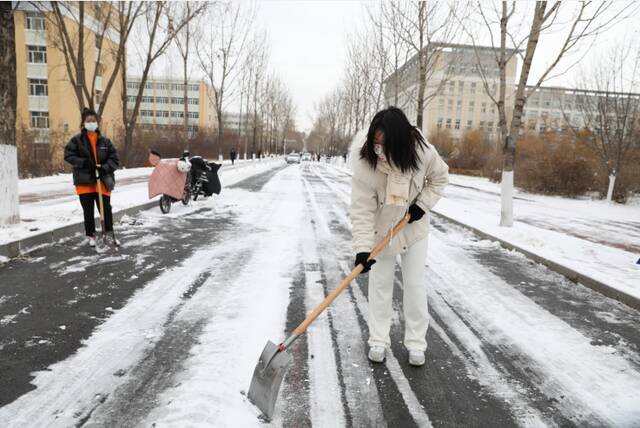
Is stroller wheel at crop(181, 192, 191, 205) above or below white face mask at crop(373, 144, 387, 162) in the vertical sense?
below

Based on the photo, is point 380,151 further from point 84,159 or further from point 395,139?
point 84,159

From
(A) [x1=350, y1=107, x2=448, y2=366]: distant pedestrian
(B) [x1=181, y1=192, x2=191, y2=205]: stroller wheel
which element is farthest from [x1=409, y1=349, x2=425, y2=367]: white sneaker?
(B) [x1=181, y1=192, x2=191, y2=205]: stroller wheel

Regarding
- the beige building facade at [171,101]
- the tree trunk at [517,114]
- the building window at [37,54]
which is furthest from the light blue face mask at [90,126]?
the beige building facade at [171,101]

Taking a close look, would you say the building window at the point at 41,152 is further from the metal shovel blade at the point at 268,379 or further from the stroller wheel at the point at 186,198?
the metal shovel blade at the point at 268,379

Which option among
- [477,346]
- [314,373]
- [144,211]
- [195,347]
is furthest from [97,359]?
[144,211]

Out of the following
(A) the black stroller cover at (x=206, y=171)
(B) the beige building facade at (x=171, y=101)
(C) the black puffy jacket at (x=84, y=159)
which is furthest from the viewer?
(B) the beige building facade at (x=171, y=101)

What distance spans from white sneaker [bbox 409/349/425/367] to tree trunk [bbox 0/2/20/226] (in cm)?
654

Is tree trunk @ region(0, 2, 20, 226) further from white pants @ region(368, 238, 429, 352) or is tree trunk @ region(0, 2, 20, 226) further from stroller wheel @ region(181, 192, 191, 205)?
white pants @ region(368, 238, 429, 352)

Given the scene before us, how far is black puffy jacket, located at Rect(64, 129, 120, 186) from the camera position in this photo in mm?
5852

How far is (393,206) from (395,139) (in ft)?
1.64

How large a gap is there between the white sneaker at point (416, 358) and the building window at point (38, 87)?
44.5m

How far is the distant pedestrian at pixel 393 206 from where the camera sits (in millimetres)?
2793

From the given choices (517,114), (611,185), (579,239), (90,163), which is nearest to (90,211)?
(90,163)

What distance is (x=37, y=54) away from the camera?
37.8 metres
